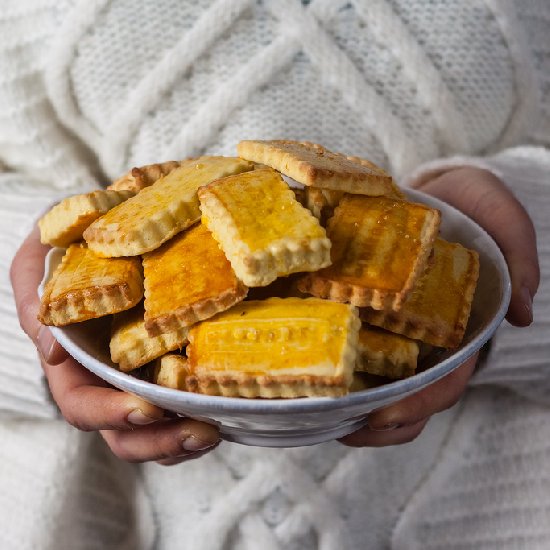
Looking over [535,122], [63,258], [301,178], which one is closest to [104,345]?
[63,258]

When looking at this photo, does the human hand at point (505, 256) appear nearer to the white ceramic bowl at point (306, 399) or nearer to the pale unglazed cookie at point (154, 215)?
the white ceramic bowl at point (306, 399)

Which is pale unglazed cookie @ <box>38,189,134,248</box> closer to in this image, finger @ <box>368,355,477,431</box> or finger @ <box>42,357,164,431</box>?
finger @ <box>42,357,164,431</box>

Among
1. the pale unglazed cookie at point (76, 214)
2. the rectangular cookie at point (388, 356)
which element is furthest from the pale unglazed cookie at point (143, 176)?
the rectangular cookie at point (388, 356)

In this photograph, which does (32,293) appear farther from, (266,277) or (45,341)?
(266,277)

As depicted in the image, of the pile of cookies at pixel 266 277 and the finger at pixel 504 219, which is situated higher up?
the pile of cookies at pixel 266 277

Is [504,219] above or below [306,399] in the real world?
below

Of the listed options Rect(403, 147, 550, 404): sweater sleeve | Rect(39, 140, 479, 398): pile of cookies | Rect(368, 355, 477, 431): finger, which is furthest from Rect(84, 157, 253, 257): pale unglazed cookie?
Rect(403, 147, 550, 404): sweater sleeve

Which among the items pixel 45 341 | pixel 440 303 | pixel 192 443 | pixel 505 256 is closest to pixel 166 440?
pixel 192 443
